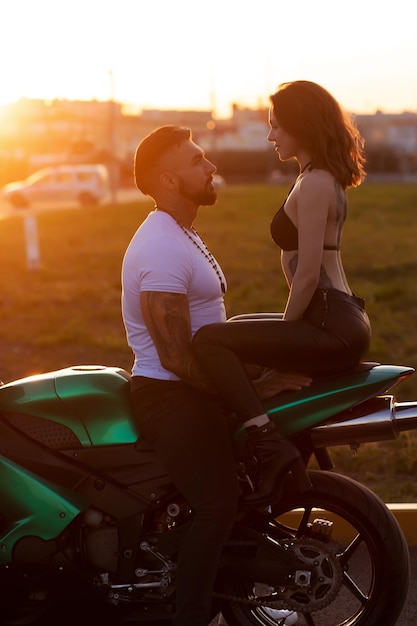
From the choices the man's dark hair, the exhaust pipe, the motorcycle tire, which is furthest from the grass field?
the man's dark hair

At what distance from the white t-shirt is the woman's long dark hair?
0.54 metres

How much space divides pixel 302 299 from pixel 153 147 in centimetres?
77

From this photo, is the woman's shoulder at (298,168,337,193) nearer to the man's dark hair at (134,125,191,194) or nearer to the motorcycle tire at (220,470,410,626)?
the man's dark hair at (134,125,191,194)

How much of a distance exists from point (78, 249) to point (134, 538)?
60.4ft

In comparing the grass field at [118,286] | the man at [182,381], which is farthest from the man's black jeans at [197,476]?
the grass field at [118,286]

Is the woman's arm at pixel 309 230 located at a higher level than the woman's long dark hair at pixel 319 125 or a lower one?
lower

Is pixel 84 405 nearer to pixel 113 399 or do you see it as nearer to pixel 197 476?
pixel 113 399

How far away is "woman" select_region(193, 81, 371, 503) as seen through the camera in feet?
12.5

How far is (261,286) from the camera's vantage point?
16266mm

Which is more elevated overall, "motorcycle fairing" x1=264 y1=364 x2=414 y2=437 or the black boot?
"motorcycle fairing" x1=264 y1=364 x2=414 y2=437

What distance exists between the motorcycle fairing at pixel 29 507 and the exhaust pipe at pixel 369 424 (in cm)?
91

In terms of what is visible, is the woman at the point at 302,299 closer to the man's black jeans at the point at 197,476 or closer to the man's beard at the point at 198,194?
the man's black jeans at the point at 197,476

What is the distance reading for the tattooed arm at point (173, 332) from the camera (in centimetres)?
387

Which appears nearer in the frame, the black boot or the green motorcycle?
the black boot
